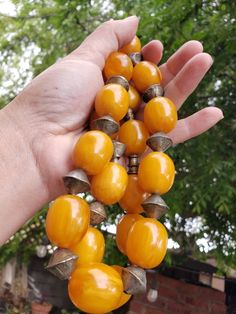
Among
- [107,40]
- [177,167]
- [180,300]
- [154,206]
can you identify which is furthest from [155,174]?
[180,300]

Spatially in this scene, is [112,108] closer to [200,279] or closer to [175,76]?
[175,76]

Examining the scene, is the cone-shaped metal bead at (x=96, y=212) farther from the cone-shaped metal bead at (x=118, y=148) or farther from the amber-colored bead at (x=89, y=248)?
the cone-shaped metal bead at (x=118, y=148)

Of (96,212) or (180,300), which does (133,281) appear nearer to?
(96,212)

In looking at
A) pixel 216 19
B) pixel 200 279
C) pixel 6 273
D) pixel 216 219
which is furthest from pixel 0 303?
pixel 216 19

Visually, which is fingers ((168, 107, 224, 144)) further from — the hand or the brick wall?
the brick wall

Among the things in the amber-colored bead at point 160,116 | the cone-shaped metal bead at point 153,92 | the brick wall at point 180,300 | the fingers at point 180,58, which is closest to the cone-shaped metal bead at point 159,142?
the amber-colored bead at point 160,116
